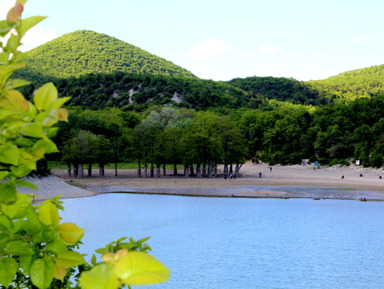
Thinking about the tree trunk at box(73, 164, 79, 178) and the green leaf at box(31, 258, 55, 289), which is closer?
the green leaf at box(31, 258, 55, 289)

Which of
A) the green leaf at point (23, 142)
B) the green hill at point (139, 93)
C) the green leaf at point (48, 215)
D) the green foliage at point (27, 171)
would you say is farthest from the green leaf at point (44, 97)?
the green hill at point (139, 93)

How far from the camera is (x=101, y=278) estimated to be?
0.90 metres

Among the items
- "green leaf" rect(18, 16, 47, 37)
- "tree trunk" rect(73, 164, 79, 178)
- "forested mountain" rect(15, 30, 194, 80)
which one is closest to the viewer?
"green leaf" rect(18, 16, 47, 37)

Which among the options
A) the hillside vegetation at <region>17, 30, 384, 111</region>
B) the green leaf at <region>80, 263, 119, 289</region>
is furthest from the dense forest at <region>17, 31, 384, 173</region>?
the green leaf at <region>80, 263, 119, 289</region>

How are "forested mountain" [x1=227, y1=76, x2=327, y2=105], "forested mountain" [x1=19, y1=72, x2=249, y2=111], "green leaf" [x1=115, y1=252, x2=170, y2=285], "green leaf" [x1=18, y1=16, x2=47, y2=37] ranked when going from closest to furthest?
"green leaf" [x1=115, y1=252, x2=170, y2=285], "green leaf" [x1=18, y1=16, x2=47, y2=37], "forested mountain" [x1=19, y1=72, x2=249, y2=111], "forested mountain" [x1=227, y1=76, x2=327, y2=105]

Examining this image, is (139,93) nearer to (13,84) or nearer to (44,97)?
(13,84)

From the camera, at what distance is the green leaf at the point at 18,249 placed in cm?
153

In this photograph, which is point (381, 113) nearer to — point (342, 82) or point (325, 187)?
point (325, 187)

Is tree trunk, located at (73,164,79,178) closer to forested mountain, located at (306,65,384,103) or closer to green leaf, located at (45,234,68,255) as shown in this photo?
green leaf, located at (45,234,68,255)

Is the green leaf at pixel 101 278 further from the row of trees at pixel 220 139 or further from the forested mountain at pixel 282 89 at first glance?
the forested mountain at pixel 282 89

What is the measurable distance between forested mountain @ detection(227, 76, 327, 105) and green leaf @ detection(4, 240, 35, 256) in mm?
143571

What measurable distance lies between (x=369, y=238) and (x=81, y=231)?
86.7ft

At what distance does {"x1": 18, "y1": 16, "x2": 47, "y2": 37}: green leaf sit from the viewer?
138cm

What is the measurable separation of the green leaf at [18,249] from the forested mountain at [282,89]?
143571 mm
